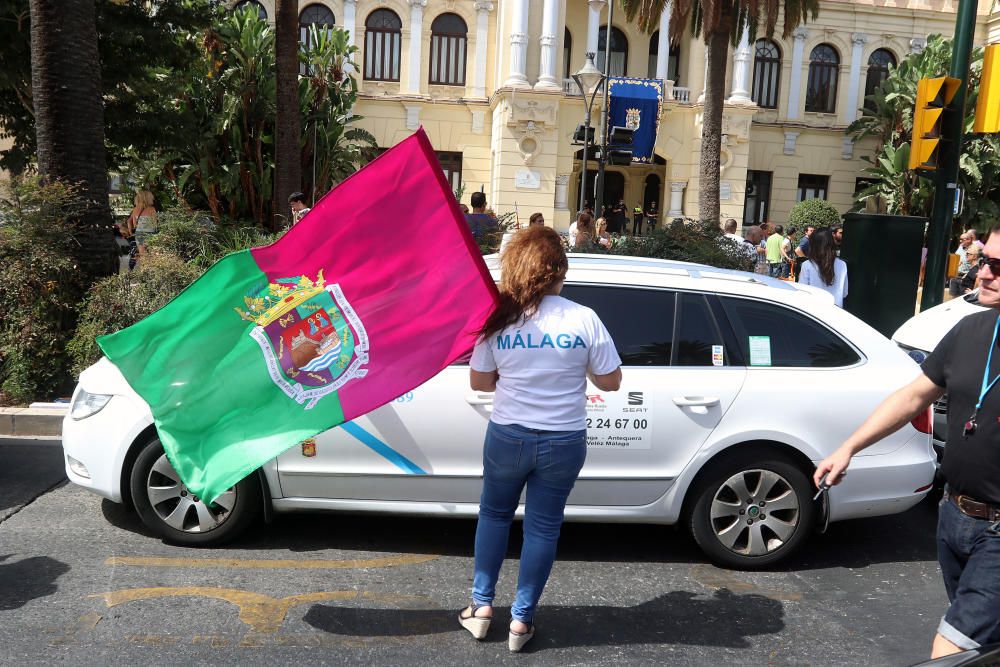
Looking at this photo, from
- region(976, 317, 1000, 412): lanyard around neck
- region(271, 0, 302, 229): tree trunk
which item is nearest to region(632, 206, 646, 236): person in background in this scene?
region(271, 0, 302, 229): tree trunk

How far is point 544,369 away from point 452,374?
47.8 inches

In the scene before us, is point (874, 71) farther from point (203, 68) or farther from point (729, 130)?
point (203, 68)

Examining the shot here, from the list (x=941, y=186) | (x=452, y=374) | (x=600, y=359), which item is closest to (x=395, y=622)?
(x=452, y=374)

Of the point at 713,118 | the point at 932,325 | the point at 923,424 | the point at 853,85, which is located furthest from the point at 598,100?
the point at 923,424

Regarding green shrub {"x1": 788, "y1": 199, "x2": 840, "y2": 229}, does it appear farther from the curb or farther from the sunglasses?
the sunglasses

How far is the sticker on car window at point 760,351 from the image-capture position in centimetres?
471

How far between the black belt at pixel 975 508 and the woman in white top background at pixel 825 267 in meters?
6.10

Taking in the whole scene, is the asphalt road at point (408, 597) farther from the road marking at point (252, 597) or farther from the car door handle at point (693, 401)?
the car door handle at point (693, 401)

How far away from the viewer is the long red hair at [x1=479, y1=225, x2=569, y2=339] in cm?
345

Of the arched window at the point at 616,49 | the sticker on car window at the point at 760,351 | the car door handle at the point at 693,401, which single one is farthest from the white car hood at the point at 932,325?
the arched window at the point at 616,49

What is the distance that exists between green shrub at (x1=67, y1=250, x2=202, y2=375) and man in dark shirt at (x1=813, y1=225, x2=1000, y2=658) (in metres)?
6.78

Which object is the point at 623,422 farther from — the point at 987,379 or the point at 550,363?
the point at 987,379

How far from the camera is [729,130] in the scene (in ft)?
103

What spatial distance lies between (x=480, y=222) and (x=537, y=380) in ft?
21.8
